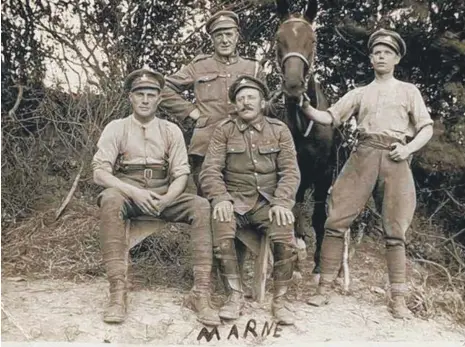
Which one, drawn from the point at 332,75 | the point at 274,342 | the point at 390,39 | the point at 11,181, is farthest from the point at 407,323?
the point at 11,181

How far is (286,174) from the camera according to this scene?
19.4 feet

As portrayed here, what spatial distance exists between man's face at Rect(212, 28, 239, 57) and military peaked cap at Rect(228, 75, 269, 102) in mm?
515

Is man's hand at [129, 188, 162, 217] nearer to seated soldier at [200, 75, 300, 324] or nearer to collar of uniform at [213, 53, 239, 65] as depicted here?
seated soldier at [200, 75, 300, 324]

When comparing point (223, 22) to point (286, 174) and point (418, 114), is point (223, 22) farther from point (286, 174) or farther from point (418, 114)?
point (418, 114)

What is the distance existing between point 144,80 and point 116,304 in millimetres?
1680

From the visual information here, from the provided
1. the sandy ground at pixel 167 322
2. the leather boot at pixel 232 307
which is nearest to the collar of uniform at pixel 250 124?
the leather boot at pixel 232 307

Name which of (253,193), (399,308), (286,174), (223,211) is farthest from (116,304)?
(399,308)

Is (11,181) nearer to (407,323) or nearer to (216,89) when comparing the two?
(216,89)

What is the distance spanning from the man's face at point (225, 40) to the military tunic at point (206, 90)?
0.09 metres

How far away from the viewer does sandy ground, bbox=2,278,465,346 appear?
5.44 m

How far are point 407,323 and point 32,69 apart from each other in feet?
17.0

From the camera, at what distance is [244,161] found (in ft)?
19.5

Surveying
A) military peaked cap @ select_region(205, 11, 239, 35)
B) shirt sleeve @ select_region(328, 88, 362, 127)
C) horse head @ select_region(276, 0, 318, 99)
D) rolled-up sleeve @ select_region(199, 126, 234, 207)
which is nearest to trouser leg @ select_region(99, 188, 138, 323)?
rolled-up sleeve @ select_region(199, 126, 234, 207)

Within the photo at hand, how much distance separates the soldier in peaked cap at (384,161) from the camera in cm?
601
